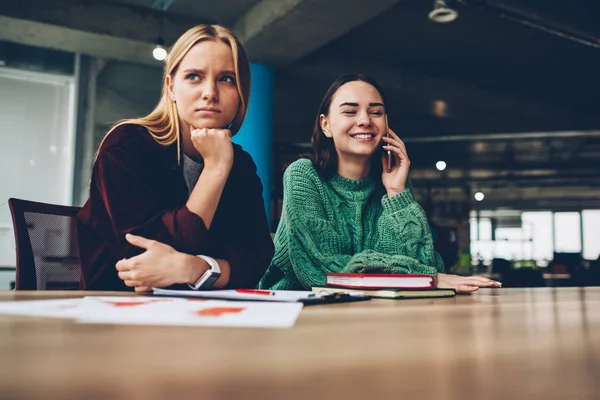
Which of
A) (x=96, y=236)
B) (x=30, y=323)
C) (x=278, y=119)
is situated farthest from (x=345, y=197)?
(x=278, y=119)

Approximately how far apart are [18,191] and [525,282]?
6507 millimetres

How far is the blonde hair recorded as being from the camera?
1388 mm

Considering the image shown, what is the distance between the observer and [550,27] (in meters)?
4.82

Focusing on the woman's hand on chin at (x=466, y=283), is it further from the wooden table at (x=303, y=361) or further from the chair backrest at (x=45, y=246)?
the chair backrest at (x=45, y=246)

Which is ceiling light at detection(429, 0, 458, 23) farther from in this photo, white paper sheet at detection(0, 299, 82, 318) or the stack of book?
white paper sheet at detection(0, 299, 82, 318)

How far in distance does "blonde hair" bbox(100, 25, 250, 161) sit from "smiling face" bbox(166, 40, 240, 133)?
0.01 meters

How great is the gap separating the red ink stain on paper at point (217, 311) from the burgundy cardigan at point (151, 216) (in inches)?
20.7

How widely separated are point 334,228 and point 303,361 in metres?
1.40

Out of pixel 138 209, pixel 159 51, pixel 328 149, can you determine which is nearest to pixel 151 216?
pixel 138 209

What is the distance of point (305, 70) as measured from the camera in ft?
22.6

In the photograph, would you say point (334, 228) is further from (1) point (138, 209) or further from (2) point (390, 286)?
(1) point (138, 209)

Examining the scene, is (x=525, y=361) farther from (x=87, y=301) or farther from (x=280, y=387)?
(x=87, y=301)

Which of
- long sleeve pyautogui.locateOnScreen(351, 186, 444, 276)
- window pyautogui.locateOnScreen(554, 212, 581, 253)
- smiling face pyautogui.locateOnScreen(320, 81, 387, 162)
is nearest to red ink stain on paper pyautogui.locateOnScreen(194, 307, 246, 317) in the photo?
long sleeve pyautogui.locateOnScreen(351, 186, 444, 276)

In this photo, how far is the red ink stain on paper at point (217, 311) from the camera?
2.05 ft
